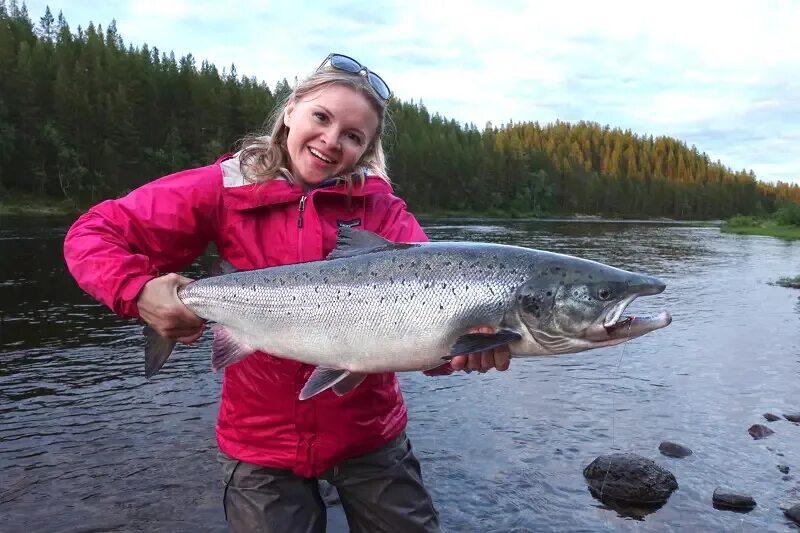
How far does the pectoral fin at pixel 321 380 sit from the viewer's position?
3.05 metres

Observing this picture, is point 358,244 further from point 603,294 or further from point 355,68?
point 603,294

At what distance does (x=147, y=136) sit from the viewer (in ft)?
264

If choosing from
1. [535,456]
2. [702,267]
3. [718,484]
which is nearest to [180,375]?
[535,456]

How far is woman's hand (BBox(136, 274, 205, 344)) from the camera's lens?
3.00 m

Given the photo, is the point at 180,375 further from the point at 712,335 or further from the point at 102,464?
the point at 712,335

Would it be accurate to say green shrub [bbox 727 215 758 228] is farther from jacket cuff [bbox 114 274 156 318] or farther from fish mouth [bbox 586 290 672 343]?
jacket cuff [bbox 114 274 156 318]

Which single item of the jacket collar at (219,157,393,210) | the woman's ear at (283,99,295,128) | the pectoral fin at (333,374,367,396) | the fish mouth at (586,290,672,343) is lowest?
the pectoral fin at (333,374,367,396)

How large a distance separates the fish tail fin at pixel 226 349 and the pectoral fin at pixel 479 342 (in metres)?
1.02

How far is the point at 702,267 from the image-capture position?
31.4 m

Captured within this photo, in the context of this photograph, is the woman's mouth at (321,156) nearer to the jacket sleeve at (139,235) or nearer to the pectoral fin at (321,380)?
A: the jacket sleeve at (139,235)

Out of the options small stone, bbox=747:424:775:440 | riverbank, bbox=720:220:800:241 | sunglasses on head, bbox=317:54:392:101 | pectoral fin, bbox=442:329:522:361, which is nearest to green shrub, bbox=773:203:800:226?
riverbank, bbox=720:220:800:241

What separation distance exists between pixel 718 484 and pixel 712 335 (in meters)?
8.79

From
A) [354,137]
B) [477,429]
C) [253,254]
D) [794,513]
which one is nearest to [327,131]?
[354,137]

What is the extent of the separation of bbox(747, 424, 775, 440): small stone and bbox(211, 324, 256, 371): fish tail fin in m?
8.26
